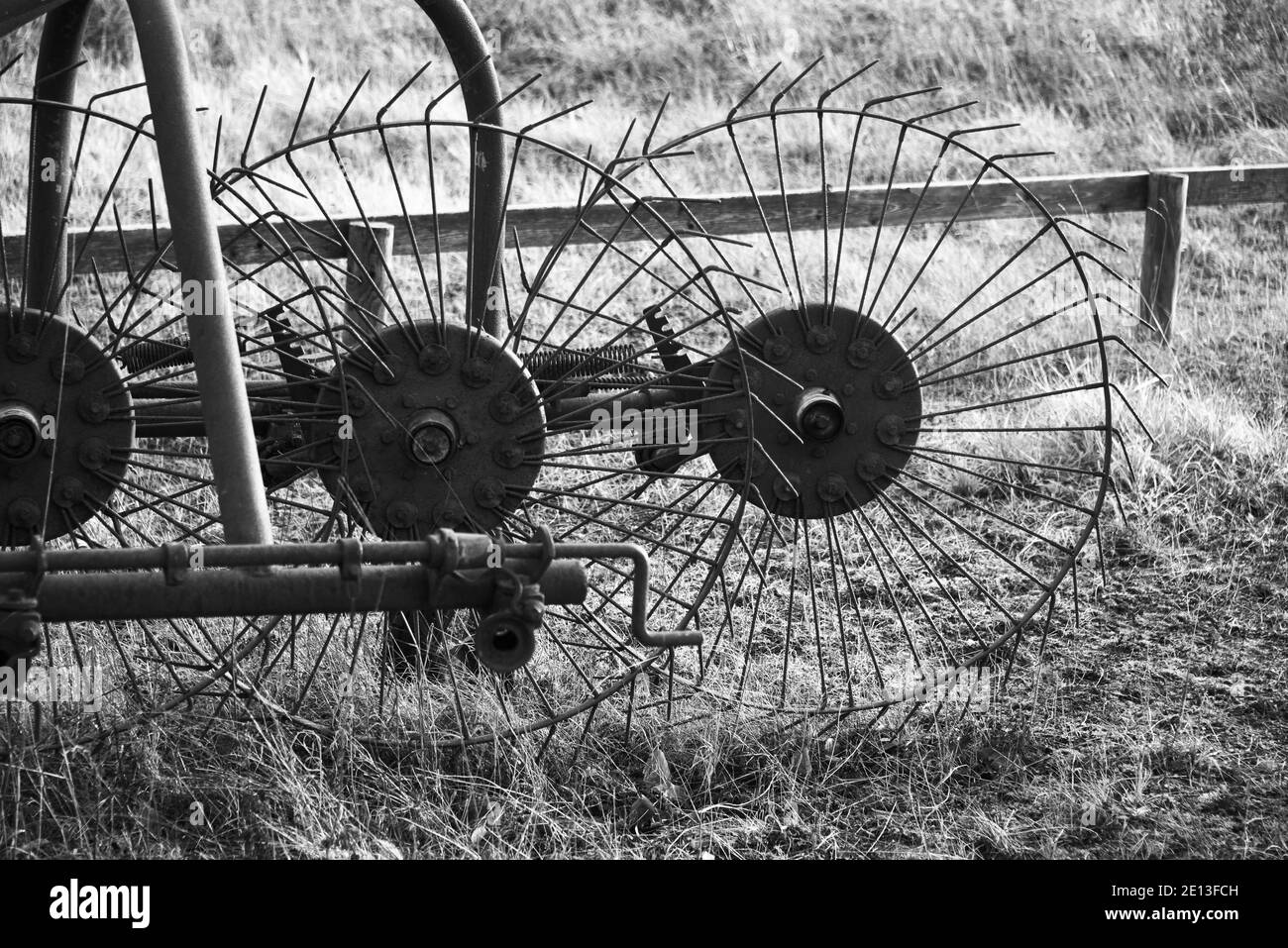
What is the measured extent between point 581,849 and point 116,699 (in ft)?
4.47

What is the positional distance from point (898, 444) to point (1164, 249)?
12.3ft

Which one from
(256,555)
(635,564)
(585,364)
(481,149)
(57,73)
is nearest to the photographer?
(256,555)

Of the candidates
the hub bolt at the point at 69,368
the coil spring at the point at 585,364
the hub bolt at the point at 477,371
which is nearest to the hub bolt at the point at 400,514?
the hub bolt at the point at 477,371

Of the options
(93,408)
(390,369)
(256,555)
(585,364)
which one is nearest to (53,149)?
(93,408)

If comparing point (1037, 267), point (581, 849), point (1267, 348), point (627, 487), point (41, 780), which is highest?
point (1037, 267)

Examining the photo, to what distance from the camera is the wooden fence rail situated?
5672 millimetres

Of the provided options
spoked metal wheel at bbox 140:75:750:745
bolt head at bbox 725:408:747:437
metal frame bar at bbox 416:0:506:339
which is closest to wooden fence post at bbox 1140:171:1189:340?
spoked metal wheel at bbox 140:75:750:745

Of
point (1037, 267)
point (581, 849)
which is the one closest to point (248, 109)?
point (1037, 267)

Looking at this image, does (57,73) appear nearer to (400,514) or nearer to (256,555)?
(400,514)

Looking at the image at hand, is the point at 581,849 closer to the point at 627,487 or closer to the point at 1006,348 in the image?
the point at 627,487

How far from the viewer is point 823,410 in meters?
3.66

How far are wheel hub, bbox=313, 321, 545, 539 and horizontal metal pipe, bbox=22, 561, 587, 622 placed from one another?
851 millimetres

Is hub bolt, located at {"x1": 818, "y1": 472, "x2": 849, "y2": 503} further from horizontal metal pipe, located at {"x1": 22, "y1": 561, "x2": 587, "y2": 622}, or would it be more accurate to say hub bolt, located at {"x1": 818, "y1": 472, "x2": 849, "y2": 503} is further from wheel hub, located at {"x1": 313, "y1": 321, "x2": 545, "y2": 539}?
horizontal metal pipe, located at {"x1": 22, "y1": 561, "x2": 587, "y2": 622}

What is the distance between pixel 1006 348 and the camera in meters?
6.55
